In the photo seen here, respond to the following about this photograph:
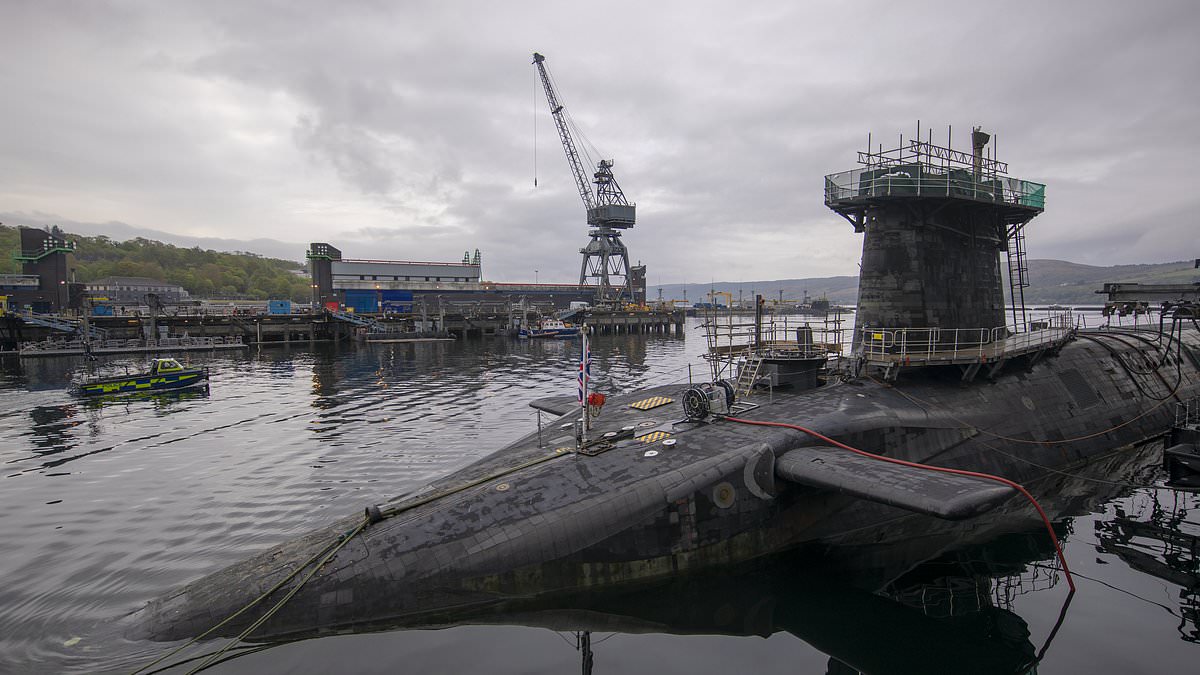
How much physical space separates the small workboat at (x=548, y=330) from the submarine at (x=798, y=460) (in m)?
68.4

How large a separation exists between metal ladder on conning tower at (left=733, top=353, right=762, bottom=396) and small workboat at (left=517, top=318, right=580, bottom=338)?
236 ft

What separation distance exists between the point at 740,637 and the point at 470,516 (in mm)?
5742

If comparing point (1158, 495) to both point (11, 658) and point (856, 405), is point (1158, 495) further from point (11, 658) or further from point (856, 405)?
point (11, 658)

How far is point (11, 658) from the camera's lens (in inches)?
387

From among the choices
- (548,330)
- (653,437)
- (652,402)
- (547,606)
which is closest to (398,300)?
(548,330)

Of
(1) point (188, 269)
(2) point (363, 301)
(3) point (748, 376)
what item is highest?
(1) point (188, 269)

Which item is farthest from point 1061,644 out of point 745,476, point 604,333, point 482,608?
point 604,333

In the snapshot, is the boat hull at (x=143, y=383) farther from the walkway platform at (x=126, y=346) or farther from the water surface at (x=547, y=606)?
the walkway platform at (x=126, y=346)

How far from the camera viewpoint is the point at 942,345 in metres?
20.9

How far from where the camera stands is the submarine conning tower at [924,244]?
20453mm

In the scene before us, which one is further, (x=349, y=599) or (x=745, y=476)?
(x=745, y=476)

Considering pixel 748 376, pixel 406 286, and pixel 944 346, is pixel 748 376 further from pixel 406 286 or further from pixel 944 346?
pixel 406 286

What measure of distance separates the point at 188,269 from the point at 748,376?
208 meters

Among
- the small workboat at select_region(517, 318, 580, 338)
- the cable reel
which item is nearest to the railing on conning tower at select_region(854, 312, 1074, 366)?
the cable reel
